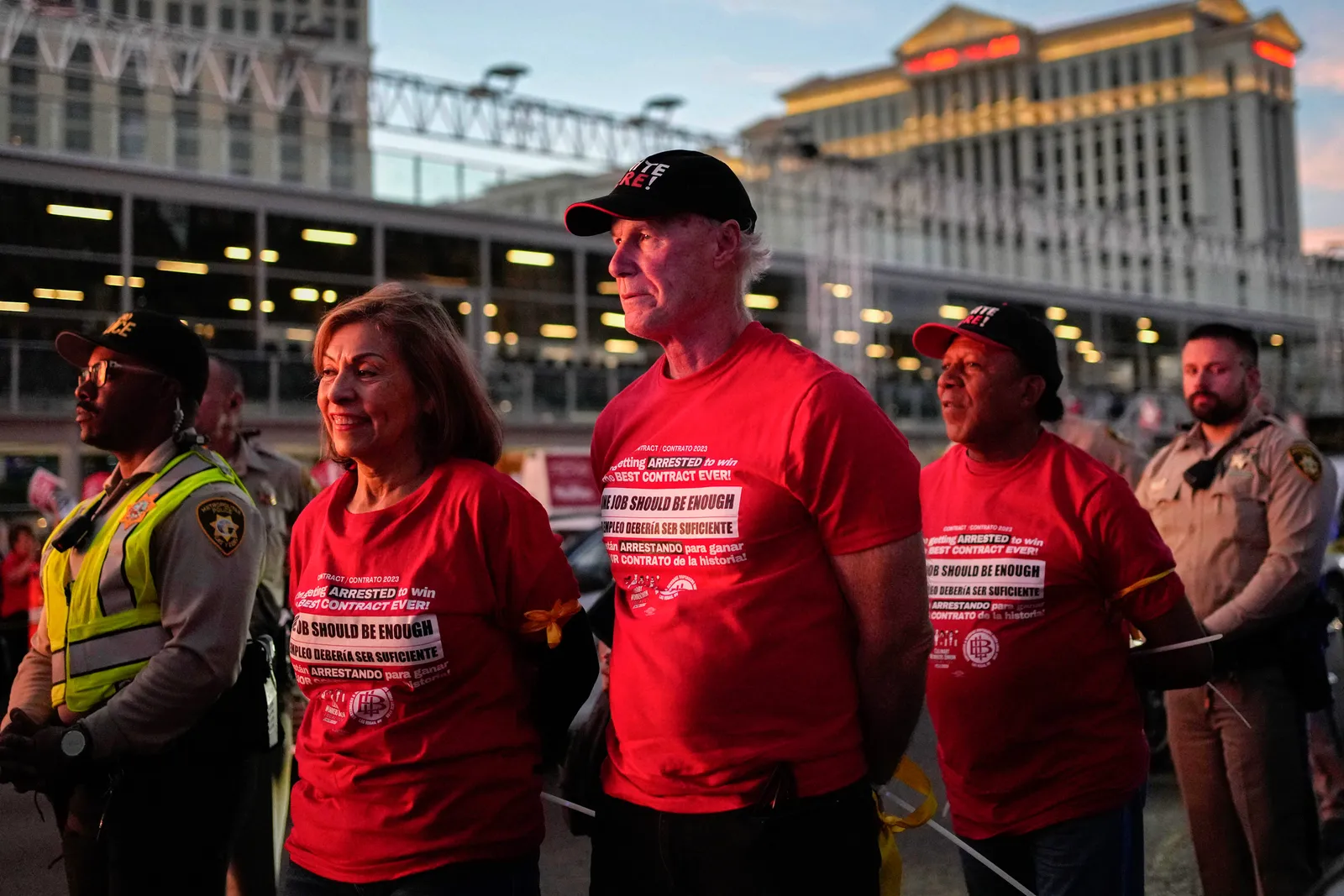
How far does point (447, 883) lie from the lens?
2.77m

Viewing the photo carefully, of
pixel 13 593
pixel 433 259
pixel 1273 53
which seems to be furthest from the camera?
pixel 1273 53

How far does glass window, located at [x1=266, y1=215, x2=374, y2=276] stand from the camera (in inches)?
1127

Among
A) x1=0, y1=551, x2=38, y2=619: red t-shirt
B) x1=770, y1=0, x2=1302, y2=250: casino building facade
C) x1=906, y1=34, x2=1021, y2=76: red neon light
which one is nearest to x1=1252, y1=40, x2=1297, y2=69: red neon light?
x1=770, y1=0, x2=1302, y2=250: casino building facade

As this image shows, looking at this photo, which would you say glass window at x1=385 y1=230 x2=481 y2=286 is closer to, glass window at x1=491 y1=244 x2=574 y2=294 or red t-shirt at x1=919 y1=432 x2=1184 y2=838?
glass window at x1=491 y1=244 x2=574 y2=294

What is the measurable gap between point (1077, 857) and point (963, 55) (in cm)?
12477

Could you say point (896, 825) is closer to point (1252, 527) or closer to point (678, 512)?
point (678, 512)

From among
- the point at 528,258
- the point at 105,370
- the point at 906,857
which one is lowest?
the point at 906,857

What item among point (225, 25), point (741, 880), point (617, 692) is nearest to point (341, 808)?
point (617, 692)

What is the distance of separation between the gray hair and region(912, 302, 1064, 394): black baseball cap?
1038 mm

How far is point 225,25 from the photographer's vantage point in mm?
76312

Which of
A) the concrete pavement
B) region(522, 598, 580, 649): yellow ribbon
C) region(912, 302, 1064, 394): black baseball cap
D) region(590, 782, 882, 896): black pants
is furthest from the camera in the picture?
the concrete pavement

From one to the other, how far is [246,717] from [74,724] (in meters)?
0.49

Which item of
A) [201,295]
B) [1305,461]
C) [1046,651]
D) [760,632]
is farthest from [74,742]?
[201,295]

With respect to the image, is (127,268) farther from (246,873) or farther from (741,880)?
(741,880)
